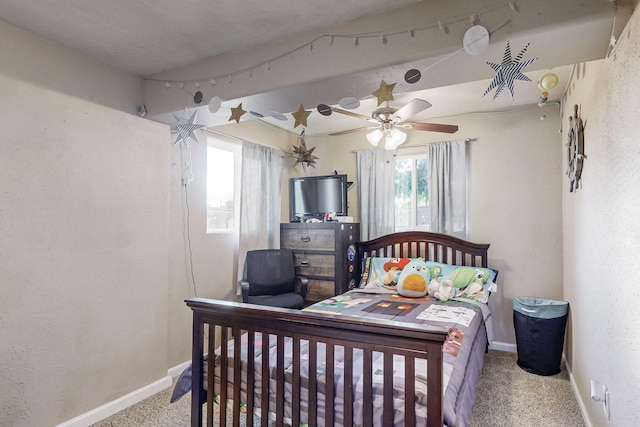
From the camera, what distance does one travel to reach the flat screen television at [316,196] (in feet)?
13.7

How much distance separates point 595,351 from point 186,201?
3110 mm

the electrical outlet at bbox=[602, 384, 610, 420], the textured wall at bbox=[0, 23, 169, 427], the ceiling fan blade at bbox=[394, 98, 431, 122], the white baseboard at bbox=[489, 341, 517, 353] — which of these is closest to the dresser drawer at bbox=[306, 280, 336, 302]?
the textured wall at bbox=[0, 23, 169, 427]

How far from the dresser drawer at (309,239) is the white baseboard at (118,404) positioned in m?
1.81

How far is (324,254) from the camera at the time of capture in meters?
3.91

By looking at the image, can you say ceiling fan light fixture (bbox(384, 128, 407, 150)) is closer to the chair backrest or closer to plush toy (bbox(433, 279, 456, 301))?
plush toy (bbox(433, 279, 456, 301))

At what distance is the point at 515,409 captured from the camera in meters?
2.46

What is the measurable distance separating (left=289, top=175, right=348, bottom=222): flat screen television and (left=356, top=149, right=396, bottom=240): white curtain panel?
0.31 m

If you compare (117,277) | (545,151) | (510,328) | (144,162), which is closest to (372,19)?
(144,162)

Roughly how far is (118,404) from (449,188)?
138 inches

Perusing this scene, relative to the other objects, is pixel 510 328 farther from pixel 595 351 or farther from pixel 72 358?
pixel 72 358

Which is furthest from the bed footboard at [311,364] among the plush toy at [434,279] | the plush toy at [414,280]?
the plush toy at [434,279]

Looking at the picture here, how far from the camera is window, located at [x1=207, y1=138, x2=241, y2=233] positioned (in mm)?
3531

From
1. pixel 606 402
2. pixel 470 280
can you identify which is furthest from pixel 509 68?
pixel 470 280

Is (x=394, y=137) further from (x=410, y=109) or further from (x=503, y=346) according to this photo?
(x=503, y=346)
